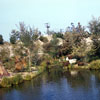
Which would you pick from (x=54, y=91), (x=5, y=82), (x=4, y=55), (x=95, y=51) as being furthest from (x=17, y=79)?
(x=95, y=51)

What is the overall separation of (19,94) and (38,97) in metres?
2.72

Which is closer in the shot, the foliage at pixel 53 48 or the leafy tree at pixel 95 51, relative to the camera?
the leafy tree at pixel 95 51

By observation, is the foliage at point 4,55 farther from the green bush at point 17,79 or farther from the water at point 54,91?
the water at point 54,91

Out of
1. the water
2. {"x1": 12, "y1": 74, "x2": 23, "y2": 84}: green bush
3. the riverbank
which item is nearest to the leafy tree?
the water

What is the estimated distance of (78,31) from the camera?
5684 cm

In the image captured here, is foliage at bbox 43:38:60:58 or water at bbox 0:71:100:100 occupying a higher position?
foliage at bbox 43:38:60:58

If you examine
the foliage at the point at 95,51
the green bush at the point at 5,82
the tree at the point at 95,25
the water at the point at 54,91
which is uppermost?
the tree at the point at 95,25

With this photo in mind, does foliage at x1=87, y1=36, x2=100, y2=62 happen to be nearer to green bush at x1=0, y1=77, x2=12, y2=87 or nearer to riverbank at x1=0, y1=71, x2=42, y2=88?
riverbank at x1=0, y1=71, x2=42, y2=88

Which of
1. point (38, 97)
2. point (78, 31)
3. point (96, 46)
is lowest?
point (38, 97)

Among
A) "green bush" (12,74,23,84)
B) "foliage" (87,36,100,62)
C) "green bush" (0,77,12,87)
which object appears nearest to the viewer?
"green bush" (0,77,12,87)

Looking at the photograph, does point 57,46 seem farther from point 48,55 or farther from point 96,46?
point 96,46

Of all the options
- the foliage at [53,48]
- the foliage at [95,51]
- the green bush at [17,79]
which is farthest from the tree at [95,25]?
the green bush at [17,79]

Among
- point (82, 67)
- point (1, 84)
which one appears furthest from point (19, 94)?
point (82, 67)

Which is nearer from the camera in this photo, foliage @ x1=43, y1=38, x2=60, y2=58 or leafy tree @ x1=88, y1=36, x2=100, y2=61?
leafy tree @ x1=88, y1=36, x2=100, y2=61
